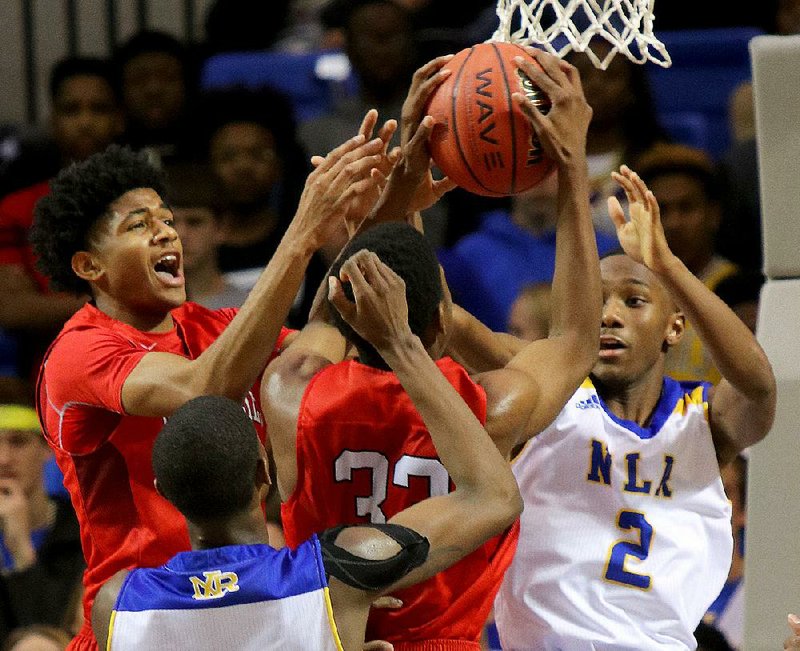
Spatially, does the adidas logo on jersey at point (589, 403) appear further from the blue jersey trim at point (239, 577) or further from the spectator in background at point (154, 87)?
the spectator in background at point (154, 87)

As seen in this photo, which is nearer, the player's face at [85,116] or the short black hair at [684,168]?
the short black hair at [684,168]

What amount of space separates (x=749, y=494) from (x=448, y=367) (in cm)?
141

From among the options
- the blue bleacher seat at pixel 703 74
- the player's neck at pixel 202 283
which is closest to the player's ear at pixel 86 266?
the player's neck at pixel 202 283

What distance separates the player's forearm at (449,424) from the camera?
113 inches

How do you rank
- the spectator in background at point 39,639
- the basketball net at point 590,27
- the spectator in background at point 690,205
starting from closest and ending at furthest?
the basketball net at point 590,27 → the spectator in background at point 39,639 → the spectator in background at point 690,205

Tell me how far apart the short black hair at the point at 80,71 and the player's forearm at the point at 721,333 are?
173 inches

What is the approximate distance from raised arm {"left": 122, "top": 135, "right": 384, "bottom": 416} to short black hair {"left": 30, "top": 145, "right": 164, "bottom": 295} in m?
0.49

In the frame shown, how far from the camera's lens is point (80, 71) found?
7.41 m

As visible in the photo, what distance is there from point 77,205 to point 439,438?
50.4 inches

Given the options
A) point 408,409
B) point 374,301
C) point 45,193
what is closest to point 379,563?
point 408,409

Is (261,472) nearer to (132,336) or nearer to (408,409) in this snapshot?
(408,409)

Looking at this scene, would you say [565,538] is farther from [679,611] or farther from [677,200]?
[677,200]

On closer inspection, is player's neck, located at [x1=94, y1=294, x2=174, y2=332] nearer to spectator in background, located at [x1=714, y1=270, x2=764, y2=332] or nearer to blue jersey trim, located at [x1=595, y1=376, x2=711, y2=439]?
blue jersey trim, located at [x1=595, y1=376, x2=711, y2=439]

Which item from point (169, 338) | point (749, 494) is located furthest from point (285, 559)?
point (749, 494)
